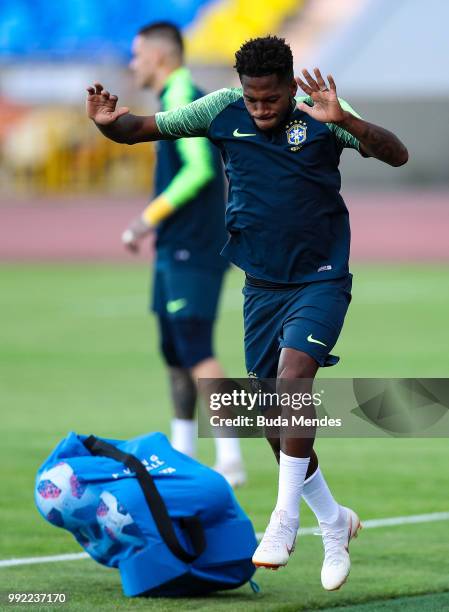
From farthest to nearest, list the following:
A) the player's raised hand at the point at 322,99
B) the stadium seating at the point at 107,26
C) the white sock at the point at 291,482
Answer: the stadium seating at the point at 107,26 < the white sock at the point at 291,482 < the player's raised hand at the point at 322,99

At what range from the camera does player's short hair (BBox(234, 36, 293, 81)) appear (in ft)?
19.3

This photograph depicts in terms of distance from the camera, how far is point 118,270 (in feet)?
76.3

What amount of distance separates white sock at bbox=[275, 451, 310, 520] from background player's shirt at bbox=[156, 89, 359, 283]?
0.78 metres

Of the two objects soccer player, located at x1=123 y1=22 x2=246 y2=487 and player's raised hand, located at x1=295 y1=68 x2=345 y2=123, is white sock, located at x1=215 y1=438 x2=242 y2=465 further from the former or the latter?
player's raised hand, located at x1=295 y1=68 x2=345 y2=123

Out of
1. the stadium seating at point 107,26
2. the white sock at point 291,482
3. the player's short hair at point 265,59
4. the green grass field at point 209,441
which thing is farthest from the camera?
the stadium seating at point 107,26

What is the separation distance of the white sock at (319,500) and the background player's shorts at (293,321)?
0.51 m

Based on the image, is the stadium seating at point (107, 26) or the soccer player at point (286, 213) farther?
the stadium seating at point (107, 26)

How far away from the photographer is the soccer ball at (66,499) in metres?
6.30

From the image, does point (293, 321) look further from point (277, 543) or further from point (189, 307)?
point (189, 307)

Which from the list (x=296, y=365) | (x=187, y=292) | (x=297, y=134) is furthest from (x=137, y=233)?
(x=296, y=365)

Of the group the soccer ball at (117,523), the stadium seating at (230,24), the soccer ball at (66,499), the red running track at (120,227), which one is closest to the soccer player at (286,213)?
the soccer ball at (117,523)

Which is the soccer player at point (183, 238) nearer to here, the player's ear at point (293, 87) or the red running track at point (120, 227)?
the player's ear at point (293, 87)

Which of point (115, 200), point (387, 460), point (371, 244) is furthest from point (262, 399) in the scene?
point (115, 200)

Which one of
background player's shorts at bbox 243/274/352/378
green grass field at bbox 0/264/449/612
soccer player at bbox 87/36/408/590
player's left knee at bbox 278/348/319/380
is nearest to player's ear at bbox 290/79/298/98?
soccer player at bbox 87/36/408/590
